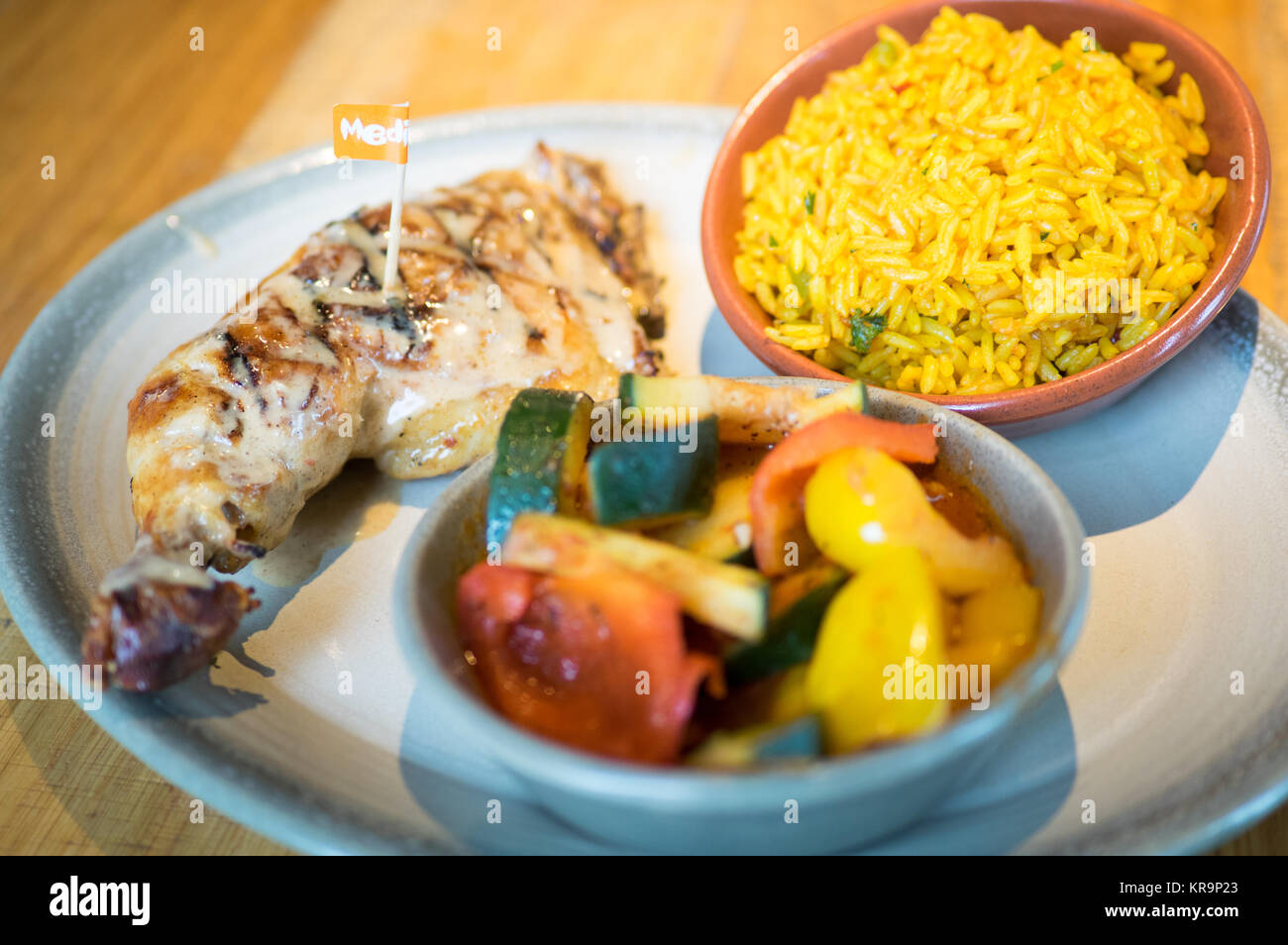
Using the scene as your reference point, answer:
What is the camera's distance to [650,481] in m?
1.69

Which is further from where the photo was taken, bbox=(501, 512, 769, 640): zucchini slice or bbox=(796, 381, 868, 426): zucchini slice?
bbox=(796, 381, 868, 426): zucchini slice

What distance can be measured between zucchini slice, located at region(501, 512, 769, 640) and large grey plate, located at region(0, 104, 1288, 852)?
1.59ft

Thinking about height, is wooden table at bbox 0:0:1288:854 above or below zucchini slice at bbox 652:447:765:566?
above

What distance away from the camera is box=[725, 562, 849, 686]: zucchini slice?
1526mm

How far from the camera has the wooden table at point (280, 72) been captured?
11.5 ft

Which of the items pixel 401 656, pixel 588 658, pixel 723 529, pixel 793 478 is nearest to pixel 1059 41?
pixel 793 478

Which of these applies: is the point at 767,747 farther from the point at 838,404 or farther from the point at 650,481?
the point at 838,404

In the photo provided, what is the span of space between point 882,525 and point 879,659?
0.76ft

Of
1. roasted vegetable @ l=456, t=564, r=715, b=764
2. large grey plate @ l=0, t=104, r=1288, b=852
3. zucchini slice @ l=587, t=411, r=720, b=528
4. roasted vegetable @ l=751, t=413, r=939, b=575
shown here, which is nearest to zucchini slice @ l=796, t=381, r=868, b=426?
roasted vegetable @ l=751, t=413, r=939, b=575

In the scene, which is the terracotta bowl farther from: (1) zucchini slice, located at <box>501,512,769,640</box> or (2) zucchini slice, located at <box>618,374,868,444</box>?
(1) zucchini slice, located at <box>501,512,769,640</box>

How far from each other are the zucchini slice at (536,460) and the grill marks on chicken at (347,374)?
21.3 inches

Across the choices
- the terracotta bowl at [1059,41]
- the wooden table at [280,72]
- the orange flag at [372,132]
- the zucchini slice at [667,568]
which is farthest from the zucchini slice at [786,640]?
the wooden table at [280,72]

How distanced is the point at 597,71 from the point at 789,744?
333 cm
